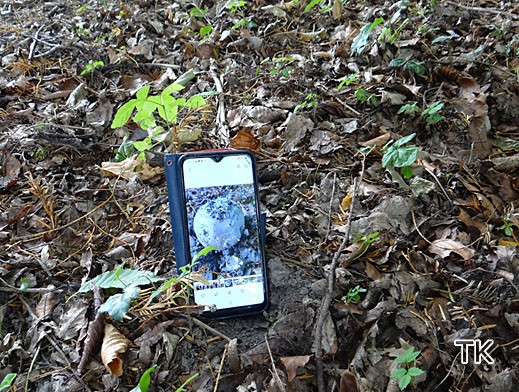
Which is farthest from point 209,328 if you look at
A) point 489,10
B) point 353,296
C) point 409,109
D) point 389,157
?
point 489,10

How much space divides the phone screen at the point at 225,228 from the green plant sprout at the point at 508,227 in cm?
93

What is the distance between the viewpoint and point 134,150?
215 centimetres

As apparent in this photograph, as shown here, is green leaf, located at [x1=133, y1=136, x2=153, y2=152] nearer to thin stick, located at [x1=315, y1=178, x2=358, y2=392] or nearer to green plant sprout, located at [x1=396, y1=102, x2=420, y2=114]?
thin stick, located at [x1=315, y1=178, x2=358, y2=392]

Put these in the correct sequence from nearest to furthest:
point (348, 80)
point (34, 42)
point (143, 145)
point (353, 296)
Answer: point (353, 296), point (143, 145), point (348, 80), point (34, 42)

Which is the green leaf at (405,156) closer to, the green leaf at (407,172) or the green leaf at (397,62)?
the green leaf at (407,172)

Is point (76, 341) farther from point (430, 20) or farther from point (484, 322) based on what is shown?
point (430, 20)

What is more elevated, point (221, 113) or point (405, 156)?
point (221, 113)

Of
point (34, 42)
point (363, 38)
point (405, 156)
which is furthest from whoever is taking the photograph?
point (34, 42)

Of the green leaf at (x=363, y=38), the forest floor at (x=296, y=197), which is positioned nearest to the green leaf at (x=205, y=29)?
the forest floor at (x=296, y=197)

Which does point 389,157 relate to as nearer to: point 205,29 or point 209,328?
point 209,328

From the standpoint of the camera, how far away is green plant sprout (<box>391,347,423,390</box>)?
129 cm

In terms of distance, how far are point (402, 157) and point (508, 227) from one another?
47 cm

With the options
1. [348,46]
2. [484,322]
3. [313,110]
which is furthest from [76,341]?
[348,46]

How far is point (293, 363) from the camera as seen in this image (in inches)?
53.7
